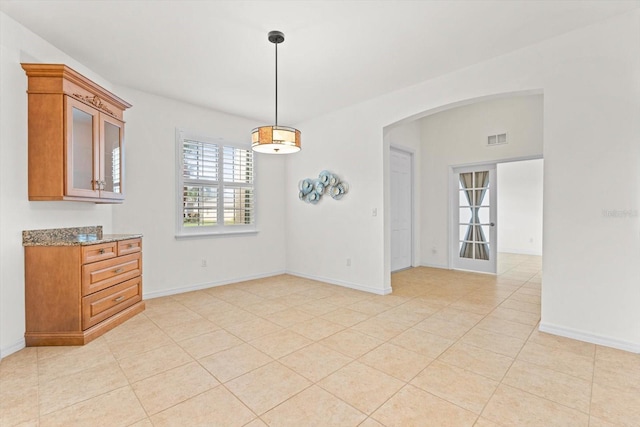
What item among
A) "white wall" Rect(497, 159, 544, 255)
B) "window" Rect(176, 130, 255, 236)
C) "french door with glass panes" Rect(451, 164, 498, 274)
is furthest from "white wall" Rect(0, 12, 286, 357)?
"white wall" Rect(497, 159, 544, 255)

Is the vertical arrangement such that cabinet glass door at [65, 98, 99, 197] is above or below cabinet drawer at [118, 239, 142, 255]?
above

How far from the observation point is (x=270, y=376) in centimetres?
221

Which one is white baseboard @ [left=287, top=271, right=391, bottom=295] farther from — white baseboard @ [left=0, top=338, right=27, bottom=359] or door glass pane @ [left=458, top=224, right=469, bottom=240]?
white baseboard @ [left=0, top=338, right=27, bottom=359]

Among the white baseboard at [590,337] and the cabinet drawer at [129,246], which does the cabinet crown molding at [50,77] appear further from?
the white baseboard at [590,337]

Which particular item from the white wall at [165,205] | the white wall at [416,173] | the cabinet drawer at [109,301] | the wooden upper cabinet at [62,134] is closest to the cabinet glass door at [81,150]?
the wooden upper cabinet at [62,134]

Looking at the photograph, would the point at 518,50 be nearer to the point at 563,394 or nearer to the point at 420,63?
the point at 420,63

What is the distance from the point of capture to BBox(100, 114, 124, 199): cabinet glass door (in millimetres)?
3299

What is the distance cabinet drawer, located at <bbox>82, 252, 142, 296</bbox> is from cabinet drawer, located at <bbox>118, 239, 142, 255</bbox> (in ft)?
0.16

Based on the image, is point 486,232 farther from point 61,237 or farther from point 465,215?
point 61,237

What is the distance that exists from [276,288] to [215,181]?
2006 millimetres

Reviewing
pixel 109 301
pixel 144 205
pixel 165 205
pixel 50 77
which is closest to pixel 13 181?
pixel 50 77

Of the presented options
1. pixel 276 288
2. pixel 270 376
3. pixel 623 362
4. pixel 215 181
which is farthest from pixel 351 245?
pixel 623 362

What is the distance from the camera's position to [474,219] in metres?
5.88

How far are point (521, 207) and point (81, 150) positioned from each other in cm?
944
